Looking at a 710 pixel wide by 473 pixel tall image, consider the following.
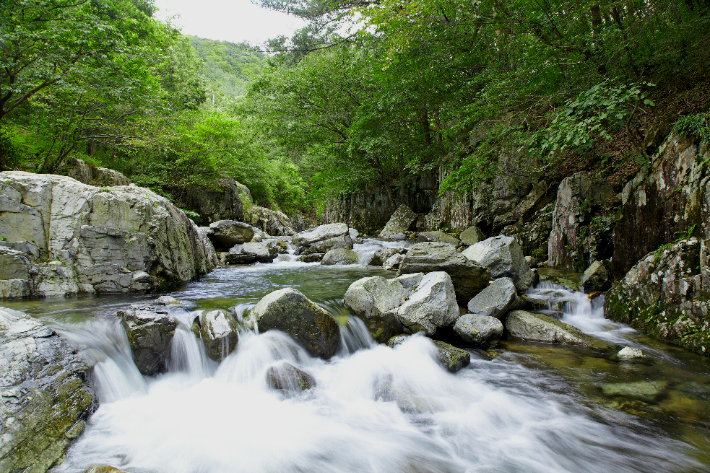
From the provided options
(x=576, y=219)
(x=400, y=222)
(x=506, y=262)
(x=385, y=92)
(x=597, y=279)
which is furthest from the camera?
(x=400, y=222)

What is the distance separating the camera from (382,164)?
1928cm

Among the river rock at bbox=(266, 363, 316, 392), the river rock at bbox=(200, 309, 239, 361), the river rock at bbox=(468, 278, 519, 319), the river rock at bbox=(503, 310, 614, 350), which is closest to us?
the river rock at bbox=(266, 363, 316, 392)

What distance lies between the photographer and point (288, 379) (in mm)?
4227

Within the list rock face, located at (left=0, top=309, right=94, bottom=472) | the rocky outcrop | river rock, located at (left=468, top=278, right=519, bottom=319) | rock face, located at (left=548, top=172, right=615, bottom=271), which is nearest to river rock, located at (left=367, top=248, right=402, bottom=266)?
rock face, located at (left=548, top=172, right=615, bottom=271)

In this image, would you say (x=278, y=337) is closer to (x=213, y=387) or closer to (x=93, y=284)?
(x=213, y=387)

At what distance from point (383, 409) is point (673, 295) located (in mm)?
4429

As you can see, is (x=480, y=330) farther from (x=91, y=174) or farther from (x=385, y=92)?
(x=91, y=174)

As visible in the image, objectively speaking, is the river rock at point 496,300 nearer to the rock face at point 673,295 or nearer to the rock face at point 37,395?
the rock face at point 673,295

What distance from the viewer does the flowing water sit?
3016 mm

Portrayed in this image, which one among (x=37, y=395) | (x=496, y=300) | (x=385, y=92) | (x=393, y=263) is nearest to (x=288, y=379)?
(x=37, y=395)

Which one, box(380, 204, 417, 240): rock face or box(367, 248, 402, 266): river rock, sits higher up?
box(380, 204, 417, 240): rock face

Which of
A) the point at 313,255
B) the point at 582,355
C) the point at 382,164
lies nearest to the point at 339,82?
the point at 382,164

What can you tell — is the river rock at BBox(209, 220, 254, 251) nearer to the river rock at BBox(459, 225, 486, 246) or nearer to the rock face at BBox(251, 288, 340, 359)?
the river rock at BBox(459, 225, 486, 246)

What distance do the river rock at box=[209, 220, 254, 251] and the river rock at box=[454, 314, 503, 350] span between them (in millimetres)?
9728
